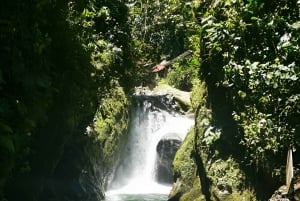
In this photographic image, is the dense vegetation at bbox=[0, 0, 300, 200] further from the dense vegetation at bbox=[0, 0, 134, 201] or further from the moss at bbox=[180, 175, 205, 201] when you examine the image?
the moss at bbox=[180, 175, 205, 201]

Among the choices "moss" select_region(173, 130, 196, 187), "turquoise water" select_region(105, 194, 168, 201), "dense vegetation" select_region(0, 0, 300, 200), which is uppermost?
"dense vegetation" select_region(0, 0, 300, 200)

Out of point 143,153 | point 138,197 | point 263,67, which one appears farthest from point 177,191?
point 143,153

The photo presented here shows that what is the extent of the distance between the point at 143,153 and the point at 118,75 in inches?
366

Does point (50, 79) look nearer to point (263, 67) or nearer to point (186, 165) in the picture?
point (263, 67)

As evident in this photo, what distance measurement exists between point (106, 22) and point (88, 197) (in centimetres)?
420

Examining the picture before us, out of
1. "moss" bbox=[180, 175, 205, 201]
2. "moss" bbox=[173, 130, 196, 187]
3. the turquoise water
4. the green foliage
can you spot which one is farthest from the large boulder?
the green foliage

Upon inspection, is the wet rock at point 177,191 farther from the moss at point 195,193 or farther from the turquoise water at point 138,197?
the turquoise water at point 138,197

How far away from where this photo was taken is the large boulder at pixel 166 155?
1833 cm

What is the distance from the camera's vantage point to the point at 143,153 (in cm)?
1966

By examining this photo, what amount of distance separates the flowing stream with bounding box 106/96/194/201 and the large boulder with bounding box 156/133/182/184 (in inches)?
11.8

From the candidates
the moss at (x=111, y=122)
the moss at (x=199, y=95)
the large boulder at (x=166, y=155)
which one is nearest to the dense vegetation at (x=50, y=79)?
the moss at (x=111, y=122)

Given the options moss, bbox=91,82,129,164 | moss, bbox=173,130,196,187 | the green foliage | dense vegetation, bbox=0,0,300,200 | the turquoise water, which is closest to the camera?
dense vegetation, bbox=0,0,300,200

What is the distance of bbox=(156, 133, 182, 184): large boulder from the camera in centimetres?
1833

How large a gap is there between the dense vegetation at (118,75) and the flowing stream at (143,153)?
6.13 m
